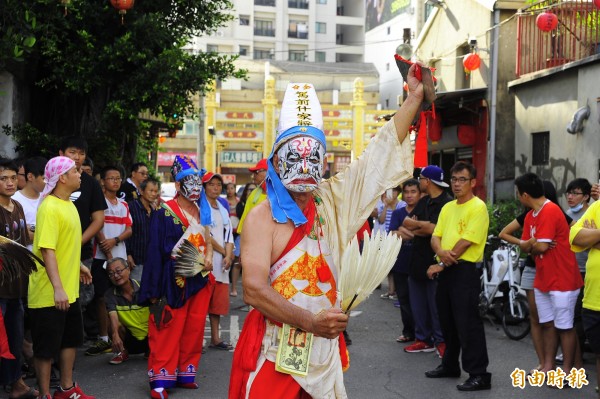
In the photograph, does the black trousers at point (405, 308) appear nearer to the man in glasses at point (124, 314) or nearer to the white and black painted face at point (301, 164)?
the man in glasses at point (124, 314)

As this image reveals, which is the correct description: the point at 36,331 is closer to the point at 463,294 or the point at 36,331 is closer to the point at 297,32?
the point at 463,294

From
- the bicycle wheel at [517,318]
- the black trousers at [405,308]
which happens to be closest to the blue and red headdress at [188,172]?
the black trousers at [405,308]

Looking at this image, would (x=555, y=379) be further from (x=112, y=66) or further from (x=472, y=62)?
(x=472, y=62)

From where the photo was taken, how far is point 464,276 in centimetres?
709

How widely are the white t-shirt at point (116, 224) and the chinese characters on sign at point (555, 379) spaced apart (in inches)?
172

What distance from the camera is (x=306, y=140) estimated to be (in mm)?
3736

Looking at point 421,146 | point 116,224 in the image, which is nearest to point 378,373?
point 116,224

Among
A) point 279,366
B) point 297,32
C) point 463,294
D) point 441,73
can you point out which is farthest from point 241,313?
point 297,32

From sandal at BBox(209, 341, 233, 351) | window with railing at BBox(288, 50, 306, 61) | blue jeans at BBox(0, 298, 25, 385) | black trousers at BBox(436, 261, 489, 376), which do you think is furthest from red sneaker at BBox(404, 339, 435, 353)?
window with railing at BBox(288, 50, 306, 61)

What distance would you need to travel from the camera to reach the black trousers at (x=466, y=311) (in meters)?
7.00

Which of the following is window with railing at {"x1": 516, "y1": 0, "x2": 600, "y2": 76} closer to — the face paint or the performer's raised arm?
the face paint

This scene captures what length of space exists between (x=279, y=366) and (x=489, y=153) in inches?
567

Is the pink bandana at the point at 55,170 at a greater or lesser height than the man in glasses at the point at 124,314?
greater

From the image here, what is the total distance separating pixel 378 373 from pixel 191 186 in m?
2.69
